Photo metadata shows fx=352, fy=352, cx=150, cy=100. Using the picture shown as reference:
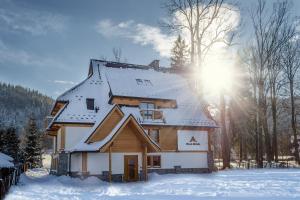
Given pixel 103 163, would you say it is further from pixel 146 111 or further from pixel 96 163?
pixel 146 111

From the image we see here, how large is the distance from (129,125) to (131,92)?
6.55 meters

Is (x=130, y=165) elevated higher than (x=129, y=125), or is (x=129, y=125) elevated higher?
(x=129, y=125)

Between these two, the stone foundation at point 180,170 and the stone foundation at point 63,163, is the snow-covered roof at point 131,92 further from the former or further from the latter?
the stone foundation at point 180,170

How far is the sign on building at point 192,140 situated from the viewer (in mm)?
31031

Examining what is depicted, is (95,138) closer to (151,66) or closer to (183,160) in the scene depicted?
(183,160)

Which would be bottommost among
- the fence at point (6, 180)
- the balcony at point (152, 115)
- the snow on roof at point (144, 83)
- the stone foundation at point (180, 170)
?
the stone foundation at point (180, 170)

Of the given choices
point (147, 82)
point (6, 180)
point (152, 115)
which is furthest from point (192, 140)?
point (6, 180)

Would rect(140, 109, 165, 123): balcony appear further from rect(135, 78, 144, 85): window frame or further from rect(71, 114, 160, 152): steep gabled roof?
rect(71, 114, 160, 152): steep gabled roof

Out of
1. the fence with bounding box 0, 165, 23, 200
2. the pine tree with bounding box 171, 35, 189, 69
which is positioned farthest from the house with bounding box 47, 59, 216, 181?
the pine tree with bounding box 171, 35, 189, 69

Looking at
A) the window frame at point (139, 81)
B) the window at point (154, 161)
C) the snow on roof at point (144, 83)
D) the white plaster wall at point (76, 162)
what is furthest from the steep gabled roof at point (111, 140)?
the window frame at point (139, 81)

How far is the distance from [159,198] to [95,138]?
37.2 feet

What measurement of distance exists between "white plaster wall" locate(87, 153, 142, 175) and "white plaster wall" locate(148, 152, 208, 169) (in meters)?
3.79

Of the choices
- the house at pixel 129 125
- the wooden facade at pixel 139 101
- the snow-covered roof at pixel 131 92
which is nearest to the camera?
the house at pixel 129 125

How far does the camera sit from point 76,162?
26.7 m
